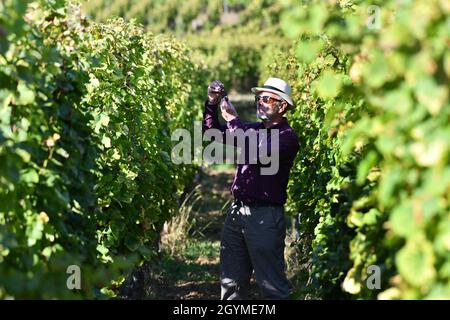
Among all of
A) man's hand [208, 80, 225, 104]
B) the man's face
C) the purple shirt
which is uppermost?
man's hand [208, 80, 225, 104]

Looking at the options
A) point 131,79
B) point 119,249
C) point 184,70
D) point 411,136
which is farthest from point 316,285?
point 184,70

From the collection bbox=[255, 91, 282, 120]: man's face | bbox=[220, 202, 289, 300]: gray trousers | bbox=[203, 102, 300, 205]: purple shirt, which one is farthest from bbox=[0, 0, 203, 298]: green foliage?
bbox=[255, 91, 282, 120]: man's face

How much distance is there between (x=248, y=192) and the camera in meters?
4.57

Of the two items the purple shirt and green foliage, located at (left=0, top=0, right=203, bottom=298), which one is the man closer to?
the purple shirt

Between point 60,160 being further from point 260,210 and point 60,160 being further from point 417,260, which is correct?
point 417,260

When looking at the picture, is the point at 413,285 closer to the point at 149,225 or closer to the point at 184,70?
the point at 149,225

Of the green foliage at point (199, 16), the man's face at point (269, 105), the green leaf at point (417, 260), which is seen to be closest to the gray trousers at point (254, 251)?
the man's face at point (269, 105)

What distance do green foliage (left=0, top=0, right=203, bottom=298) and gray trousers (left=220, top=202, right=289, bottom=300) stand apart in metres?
0.62

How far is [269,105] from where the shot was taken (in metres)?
4.73

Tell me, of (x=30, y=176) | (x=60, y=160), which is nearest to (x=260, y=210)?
(x=60, y=160)

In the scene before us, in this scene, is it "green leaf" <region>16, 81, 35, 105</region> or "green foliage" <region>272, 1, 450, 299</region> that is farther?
"green leaf" <region>16, 81, 35, 105</region>

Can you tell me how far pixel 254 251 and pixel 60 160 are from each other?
1.65 m

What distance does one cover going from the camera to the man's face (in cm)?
472

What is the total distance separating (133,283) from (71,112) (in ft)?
9.46
